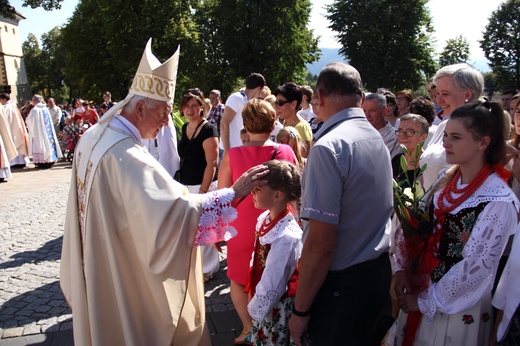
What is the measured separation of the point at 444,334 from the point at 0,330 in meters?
3.71

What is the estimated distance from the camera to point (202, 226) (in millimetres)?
2658

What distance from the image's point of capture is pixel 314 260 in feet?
6.82

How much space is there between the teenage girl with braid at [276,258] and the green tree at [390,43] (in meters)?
36.4

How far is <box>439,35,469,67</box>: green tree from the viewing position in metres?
37.8

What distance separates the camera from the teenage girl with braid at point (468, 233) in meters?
2.18

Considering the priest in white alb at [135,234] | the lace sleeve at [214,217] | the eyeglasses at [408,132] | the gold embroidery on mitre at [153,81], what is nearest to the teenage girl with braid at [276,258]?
the priest in white alb at [135,234]

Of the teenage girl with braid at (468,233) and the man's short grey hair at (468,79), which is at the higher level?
the man's short grey hair at (468,79)

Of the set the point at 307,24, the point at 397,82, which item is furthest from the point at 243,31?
the point at 397,82

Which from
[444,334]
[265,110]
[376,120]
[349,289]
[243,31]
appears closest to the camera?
[349,289]

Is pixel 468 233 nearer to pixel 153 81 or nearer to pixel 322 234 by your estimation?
pixel 322 234

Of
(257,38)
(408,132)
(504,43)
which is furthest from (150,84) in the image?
(504,43)

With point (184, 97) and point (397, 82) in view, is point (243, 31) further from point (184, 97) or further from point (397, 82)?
point (184, 97)

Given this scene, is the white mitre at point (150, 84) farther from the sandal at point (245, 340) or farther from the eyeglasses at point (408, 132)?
the eyeglasses at point (408, 132)

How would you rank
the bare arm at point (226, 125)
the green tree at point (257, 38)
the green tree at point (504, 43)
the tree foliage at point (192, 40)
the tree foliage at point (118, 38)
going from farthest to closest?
the green tree at point (504, 43)
the green tree at point (257, 38)
the tree foliage at point (192, 40)
the tree foliage at point (118, 38)
the bare arm at point (226, 125)
